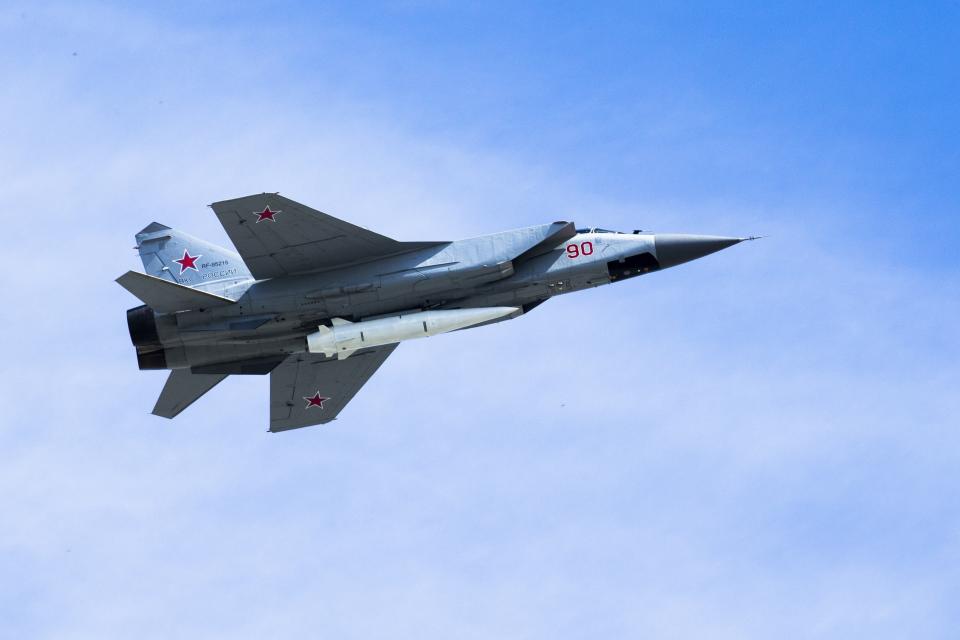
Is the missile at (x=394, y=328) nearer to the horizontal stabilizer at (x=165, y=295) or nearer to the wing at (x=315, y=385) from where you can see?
the horizontal stabilizer at (x=165, y=295)

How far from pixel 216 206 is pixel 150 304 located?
318cm

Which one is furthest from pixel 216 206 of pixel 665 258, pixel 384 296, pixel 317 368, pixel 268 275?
pixel 665 258

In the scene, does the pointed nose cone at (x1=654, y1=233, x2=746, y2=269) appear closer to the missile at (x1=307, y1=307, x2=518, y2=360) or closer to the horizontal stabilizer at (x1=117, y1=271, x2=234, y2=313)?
the missile at (x1=307, y1=307, x2=518, y2=360)

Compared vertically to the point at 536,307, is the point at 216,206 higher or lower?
higher

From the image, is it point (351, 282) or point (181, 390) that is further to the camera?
point (181, 390)

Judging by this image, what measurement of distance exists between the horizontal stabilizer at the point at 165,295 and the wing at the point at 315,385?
4818 millimetres

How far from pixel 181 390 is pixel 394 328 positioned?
740 centimetres

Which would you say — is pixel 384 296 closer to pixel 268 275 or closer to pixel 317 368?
pixel 268 275

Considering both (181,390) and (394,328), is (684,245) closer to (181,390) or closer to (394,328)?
(394,328)

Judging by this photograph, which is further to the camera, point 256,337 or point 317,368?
point 317,368

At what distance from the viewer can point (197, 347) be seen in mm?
39062

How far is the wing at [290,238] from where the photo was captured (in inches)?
1462

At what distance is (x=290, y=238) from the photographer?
3772 cm

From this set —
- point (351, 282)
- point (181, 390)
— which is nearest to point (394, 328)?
point (351, 282)
